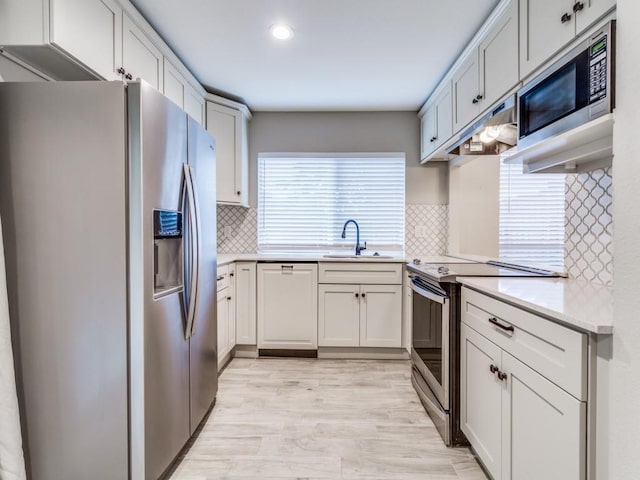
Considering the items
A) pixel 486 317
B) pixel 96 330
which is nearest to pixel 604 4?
pixel 486 317

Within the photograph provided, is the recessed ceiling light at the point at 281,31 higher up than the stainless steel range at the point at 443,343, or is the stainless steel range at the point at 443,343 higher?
the recessed ceiling light at the point at 281,31

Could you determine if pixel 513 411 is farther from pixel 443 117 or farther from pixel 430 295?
pixel 443 117

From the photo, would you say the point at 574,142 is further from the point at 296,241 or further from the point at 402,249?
the point at 296,241

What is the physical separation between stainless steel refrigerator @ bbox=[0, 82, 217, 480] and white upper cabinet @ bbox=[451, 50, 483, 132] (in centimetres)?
188

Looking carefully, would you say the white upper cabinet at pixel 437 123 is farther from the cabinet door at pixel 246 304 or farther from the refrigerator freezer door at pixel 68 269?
the refrigerator freezer door at pixel 68 269

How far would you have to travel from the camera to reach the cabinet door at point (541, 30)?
4.23ft

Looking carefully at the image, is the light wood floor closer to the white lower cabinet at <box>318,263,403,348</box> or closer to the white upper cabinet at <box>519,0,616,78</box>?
the white lower cabinet at <box>318,263,403,348</box>

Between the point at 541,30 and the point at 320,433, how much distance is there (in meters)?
2.32

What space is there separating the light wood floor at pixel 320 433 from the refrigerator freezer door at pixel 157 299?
0.97 feet

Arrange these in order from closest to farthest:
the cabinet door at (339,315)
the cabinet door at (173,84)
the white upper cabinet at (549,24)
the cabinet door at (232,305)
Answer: the white upper cabinet at (549,24) → the cabinet door at (173,84) → the cabinet door at (232,305) → the cabinet door at (339,315)

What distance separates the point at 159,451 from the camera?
1.43 m

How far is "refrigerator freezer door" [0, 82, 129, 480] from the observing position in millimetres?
1289

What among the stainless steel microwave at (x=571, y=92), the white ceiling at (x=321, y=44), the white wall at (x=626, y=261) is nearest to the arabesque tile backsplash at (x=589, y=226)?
the stainless steel microwave at (x=571, y=92)

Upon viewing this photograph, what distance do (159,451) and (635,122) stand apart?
6.64 feet
